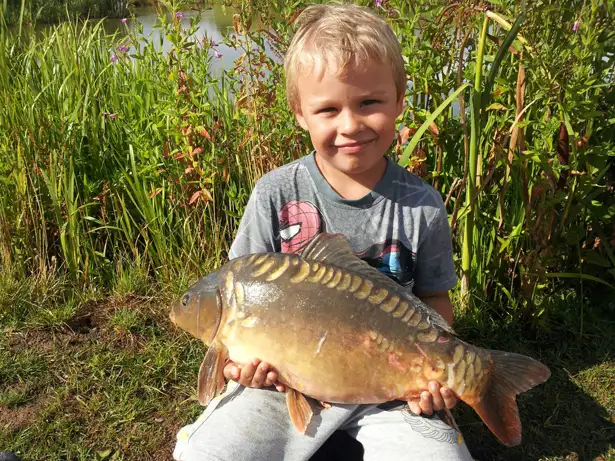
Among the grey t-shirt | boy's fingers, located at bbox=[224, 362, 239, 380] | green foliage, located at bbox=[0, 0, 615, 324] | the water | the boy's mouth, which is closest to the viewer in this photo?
boy's fingers, located at bbox=[224, 362, 239, 380]

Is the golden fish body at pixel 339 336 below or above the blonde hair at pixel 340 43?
below

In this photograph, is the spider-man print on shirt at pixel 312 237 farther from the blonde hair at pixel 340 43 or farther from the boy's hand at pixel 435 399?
the boy's hand at pixel 435 399

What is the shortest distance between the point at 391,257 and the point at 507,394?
0.59 metres

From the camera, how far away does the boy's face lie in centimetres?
186

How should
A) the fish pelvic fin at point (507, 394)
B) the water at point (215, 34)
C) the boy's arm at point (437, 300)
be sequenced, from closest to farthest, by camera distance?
the fish pelvic fin at point (507, 394), the boy's arm at point (437, 300), the water at point (215, 34)

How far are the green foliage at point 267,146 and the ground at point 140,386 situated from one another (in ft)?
0.68

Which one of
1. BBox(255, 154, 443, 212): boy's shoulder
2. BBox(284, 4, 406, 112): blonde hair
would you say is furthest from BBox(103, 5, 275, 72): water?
BBox(255, 154, 443, 212): boy's shoulder

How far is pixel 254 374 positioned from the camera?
1768 millimetres

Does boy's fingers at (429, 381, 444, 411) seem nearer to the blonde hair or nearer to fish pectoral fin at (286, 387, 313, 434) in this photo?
fish pectoral fin at (286, 387, 313, 434)

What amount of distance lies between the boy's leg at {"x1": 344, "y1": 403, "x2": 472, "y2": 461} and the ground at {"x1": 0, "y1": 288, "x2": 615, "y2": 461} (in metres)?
0.55

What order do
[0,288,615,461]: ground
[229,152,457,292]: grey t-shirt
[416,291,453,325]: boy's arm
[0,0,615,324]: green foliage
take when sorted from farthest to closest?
1. [0,0,615,324]: green foliage
2. [0,288,615,461]: ground
3. [416,291,453,325]: boy's arm
4. [229,152,457,292]: grey t-shirt

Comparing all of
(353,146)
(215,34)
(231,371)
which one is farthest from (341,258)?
(215,34)

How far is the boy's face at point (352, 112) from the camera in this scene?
6.12 feet

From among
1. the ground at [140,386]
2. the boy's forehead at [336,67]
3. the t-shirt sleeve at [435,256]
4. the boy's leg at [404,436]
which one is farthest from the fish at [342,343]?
the ground at [140,386]
